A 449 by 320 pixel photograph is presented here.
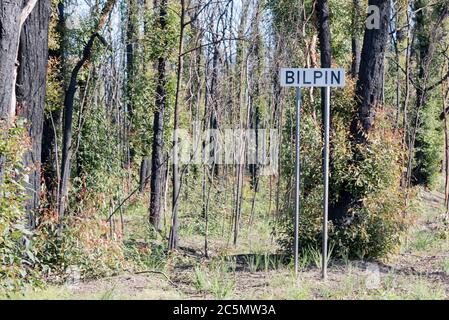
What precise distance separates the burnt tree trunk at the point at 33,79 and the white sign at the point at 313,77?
3.92 metres

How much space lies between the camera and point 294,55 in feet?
51.3

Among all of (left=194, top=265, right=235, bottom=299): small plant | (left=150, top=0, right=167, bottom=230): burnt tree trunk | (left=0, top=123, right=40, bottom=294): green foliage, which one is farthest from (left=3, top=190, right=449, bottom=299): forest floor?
(left=150, top=0, right=167, bottom=230): burnt tree trunk

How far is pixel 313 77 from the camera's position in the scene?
23.1 ft

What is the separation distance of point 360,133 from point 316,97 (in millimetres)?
3138

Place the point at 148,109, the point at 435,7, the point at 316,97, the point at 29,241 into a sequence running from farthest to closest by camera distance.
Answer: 1. the point at 435,7
2. the point at 148,109
3. the point at 316,97
4. the point at 29,241

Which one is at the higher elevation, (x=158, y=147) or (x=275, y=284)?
(x=158, y=147)

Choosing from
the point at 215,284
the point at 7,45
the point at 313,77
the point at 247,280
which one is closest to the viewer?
the point at 215,284

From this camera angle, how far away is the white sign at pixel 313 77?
7.01m

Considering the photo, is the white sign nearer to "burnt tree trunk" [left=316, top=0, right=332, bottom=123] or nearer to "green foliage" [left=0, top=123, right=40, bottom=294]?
"green foliage" [left=0, top=123, right=40, bottom=294]

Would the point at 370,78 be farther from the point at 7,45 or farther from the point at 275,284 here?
the point at 7,45

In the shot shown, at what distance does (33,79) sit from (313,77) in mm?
4297

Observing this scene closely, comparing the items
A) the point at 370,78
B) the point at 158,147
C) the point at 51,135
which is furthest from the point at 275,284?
the point at 158,147
